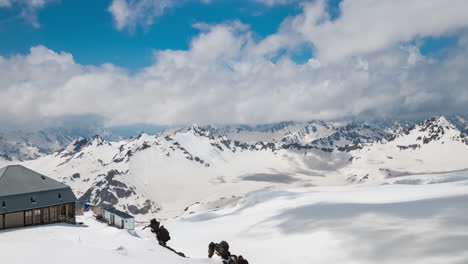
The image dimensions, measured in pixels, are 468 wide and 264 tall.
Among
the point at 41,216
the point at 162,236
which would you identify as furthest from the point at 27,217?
the point at 162,236

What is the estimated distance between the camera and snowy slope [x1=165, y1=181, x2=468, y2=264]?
58.1 metres

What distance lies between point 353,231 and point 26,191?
2361 inches

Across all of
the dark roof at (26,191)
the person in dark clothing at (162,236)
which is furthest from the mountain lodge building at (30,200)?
the person in dark clothing at (162,236)

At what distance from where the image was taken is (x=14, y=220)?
53500 millimetres

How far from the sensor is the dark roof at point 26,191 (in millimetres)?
54156

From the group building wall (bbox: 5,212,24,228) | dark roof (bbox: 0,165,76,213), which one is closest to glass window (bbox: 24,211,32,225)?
building wall (bbox: 5,212,24,228)

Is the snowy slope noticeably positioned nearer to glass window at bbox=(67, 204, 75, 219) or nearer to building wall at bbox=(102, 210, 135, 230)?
building wall at bbox=(102, 210, 135, 230)

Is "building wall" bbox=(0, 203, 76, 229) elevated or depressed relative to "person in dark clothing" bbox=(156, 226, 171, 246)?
elevated

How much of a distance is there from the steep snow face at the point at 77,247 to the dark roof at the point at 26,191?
418 cm

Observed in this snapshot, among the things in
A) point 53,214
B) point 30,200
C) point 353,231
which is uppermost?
point 30,200

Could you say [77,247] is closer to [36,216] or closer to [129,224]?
[129,224]

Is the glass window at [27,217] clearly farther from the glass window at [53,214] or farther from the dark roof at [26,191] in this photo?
the glass window at [53,214]

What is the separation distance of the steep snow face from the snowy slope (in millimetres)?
28461

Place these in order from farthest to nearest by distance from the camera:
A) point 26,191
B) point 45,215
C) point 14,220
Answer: point 45,215
point 26,191
point 14,220
